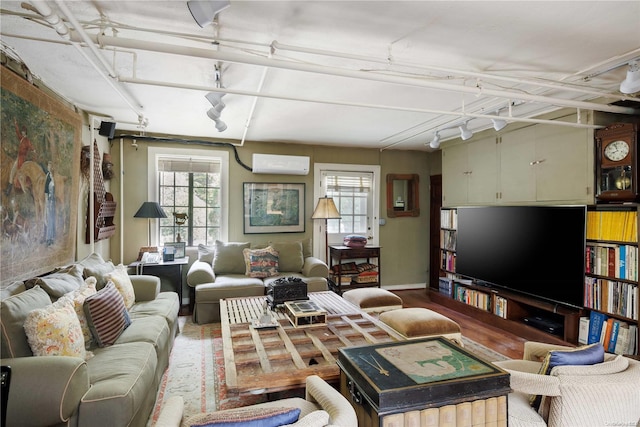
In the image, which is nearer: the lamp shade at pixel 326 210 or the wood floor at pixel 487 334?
the wood floor at pixel 487 334

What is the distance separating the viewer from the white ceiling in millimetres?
1859

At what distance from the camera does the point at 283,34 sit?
7.00ft

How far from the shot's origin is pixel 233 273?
183 inches

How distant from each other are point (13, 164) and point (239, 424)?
2369 mm

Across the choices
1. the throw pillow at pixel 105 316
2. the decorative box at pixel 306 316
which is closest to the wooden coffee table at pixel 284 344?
the decorative box at pixel 306 316

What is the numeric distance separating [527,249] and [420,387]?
10.2 feet

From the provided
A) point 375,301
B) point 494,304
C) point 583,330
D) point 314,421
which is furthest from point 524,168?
point 314,421

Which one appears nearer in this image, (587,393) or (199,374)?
(587,393)

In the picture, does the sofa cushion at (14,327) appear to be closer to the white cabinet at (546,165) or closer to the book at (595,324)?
the book at (595,324)

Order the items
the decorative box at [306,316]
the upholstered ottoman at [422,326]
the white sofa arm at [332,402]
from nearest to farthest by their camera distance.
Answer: the white sofa arm at [332,402] → the decorative box at [306,316] → the upholstered ottoman at [422,326]

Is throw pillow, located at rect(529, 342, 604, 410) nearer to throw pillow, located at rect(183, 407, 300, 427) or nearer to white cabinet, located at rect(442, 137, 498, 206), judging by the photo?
throw pillow, located at rect(183, 407, 300, 427)

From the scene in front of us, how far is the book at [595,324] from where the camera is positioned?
10.5 feet

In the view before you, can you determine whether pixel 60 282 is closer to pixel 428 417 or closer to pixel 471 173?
pixel 428 417

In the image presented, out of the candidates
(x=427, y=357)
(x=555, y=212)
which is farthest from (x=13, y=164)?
(x=555, y=212)
